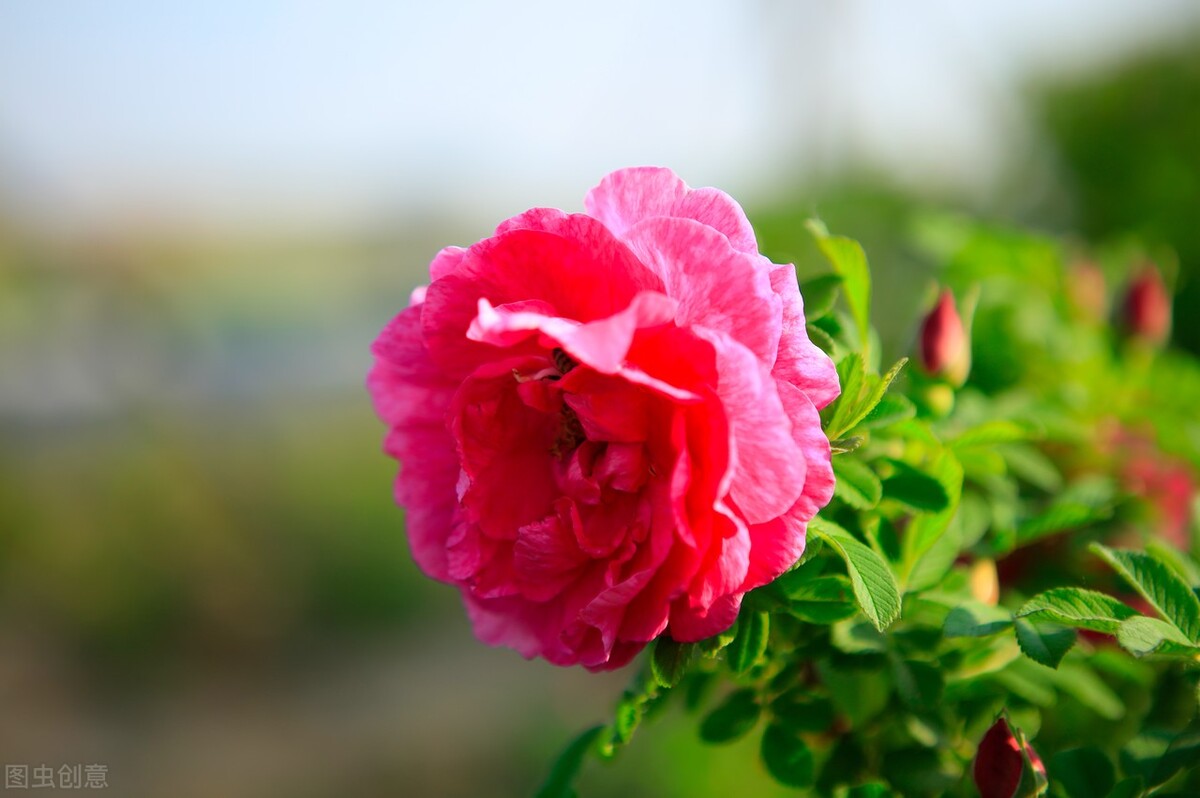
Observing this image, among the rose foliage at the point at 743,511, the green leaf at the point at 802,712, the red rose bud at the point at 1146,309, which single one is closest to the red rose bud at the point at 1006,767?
the rose foliage at the point at 743,511

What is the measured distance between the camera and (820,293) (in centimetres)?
62

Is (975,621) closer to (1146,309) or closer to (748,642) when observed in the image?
(748,642)

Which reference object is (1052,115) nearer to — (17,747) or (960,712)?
(960,712)

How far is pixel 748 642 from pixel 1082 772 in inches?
10.5

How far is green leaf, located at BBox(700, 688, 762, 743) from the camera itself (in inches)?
26.7

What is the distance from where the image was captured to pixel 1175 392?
3.66 feet

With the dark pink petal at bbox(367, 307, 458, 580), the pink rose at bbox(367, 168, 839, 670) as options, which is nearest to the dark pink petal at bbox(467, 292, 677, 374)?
the pink rose at bbox(367, 168, 839, 670)

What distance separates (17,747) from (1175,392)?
4.61 meters

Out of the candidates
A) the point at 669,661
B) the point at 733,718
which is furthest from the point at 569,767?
the point at 669,661

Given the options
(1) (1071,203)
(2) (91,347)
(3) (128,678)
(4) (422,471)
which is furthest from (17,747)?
(1) (1071,203)

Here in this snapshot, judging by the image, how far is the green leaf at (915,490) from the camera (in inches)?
24.3

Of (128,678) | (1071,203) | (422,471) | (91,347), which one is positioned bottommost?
(128,678)

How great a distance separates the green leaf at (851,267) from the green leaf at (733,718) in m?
0.28

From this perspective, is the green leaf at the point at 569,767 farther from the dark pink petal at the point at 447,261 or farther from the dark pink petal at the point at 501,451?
the dark pink petal at the point at 447,261
